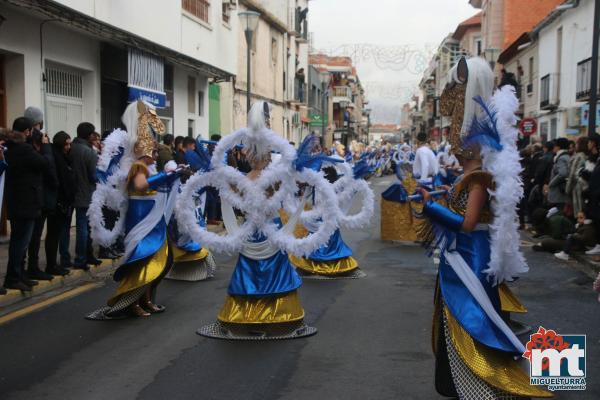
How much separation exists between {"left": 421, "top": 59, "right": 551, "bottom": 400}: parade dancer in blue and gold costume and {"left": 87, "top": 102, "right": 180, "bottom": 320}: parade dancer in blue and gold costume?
3.49m

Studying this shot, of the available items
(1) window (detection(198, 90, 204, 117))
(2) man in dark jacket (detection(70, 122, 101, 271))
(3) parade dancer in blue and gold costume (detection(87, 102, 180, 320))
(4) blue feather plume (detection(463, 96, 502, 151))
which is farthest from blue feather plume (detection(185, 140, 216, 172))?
(1) window (detection(198, 90, 204, 117))

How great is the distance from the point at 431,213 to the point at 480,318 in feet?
2.30

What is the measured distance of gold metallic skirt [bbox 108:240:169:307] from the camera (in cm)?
735

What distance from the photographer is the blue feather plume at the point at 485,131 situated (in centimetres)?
460

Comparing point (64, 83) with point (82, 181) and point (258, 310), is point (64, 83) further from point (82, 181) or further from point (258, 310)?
point (258, 310)

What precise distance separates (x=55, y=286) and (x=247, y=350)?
3.88m

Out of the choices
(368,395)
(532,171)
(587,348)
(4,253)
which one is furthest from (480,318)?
(532,171)

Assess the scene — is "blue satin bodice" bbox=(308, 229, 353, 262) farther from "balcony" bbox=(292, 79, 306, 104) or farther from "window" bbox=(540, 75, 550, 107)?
"balcony" bbox=(292, 79, 306, 104)

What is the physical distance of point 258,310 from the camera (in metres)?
6.55

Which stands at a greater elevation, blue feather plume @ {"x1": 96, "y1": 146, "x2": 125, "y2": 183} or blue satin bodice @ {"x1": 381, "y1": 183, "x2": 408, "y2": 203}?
blue feather plume @ {"x1": 96, "y1": 146, "x2": 125, "y2": 183}

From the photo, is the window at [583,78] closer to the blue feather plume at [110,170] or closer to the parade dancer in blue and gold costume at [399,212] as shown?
the parade dancer in blue and gold costume at [399,212]

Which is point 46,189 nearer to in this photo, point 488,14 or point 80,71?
point 80,71

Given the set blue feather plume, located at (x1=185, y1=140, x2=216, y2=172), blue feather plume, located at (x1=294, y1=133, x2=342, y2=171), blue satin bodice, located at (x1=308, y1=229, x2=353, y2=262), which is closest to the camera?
blue feather plume, located at (x1=294, y1=133, x2=342, y2=171)

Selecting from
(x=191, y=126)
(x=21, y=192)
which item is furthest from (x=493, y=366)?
(x=191, y=126)
